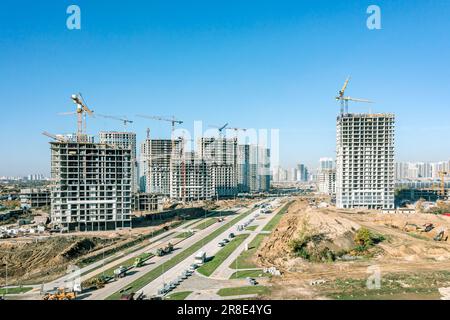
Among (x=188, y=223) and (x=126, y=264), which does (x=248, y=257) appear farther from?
(x=188, y=223)

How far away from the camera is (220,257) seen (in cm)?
3572

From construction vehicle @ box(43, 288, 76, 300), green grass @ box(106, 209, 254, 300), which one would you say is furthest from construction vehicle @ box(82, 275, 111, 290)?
green grass @ box(106, 209, 254, 300)

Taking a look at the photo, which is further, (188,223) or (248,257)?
(188,223)

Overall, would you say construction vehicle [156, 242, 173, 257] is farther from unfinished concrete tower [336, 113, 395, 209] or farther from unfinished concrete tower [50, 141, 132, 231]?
unfinished concrete tower [336, 113, 395, 209]

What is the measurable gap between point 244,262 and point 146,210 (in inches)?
2002

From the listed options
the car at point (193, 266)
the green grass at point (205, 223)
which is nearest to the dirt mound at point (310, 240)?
the car at point (193, 266)

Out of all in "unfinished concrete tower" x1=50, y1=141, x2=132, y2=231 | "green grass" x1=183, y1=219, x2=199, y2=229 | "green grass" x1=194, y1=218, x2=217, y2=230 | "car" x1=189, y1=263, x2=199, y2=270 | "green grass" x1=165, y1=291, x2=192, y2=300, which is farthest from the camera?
"green grass" x1=183, y1=219, x2=199, y2=229

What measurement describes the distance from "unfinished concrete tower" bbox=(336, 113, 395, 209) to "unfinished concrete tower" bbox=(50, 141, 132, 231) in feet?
136

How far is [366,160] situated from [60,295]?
2401 inches

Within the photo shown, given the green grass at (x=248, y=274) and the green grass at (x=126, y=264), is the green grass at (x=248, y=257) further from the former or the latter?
the green grass at (x=126, y=264)

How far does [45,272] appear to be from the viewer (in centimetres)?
3253

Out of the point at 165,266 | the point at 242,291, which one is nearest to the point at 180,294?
the point at 242,291

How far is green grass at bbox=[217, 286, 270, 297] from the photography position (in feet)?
78.0

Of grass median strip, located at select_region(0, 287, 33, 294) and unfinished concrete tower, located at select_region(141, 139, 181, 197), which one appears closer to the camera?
grass median strip, located at select_region(0, 287, 33, 294)
